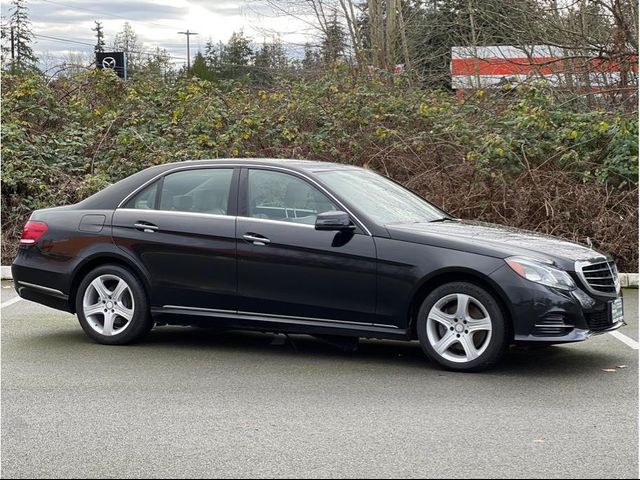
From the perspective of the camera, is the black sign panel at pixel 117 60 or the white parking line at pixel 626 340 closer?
the white parking line at pixel 626 340

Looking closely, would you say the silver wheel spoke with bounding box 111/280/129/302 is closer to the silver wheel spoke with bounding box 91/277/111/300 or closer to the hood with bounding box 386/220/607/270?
the silver wheel spoke with bounding box 91/277/111/300

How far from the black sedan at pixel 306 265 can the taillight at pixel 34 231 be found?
2cm

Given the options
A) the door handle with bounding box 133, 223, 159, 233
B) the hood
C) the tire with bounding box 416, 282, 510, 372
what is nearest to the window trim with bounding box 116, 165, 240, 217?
the door handle with bounding box 133, 223, 159, 233

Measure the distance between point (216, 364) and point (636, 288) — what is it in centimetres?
664

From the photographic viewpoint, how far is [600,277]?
7.80 meters

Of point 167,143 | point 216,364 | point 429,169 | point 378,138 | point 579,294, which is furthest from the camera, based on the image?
point 167,143

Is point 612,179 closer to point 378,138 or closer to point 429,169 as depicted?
point 429,169

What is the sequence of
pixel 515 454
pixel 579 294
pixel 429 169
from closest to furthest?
pixel 515 454 < pixel 579 294 < pixel 429 169

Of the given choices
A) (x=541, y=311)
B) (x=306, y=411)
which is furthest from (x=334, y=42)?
(x=306, y=411)

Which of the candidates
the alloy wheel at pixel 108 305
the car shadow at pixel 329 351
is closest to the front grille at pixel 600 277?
the car shadow at pixel 329 351

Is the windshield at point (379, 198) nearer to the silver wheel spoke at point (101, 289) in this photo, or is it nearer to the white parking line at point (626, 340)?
the white parking line at point (626, 340)

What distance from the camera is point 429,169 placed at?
15719 millimetres

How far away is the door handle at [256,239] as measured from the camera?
8.17 meters

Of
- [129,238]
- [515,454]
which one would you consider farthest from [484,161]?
[515,454]
